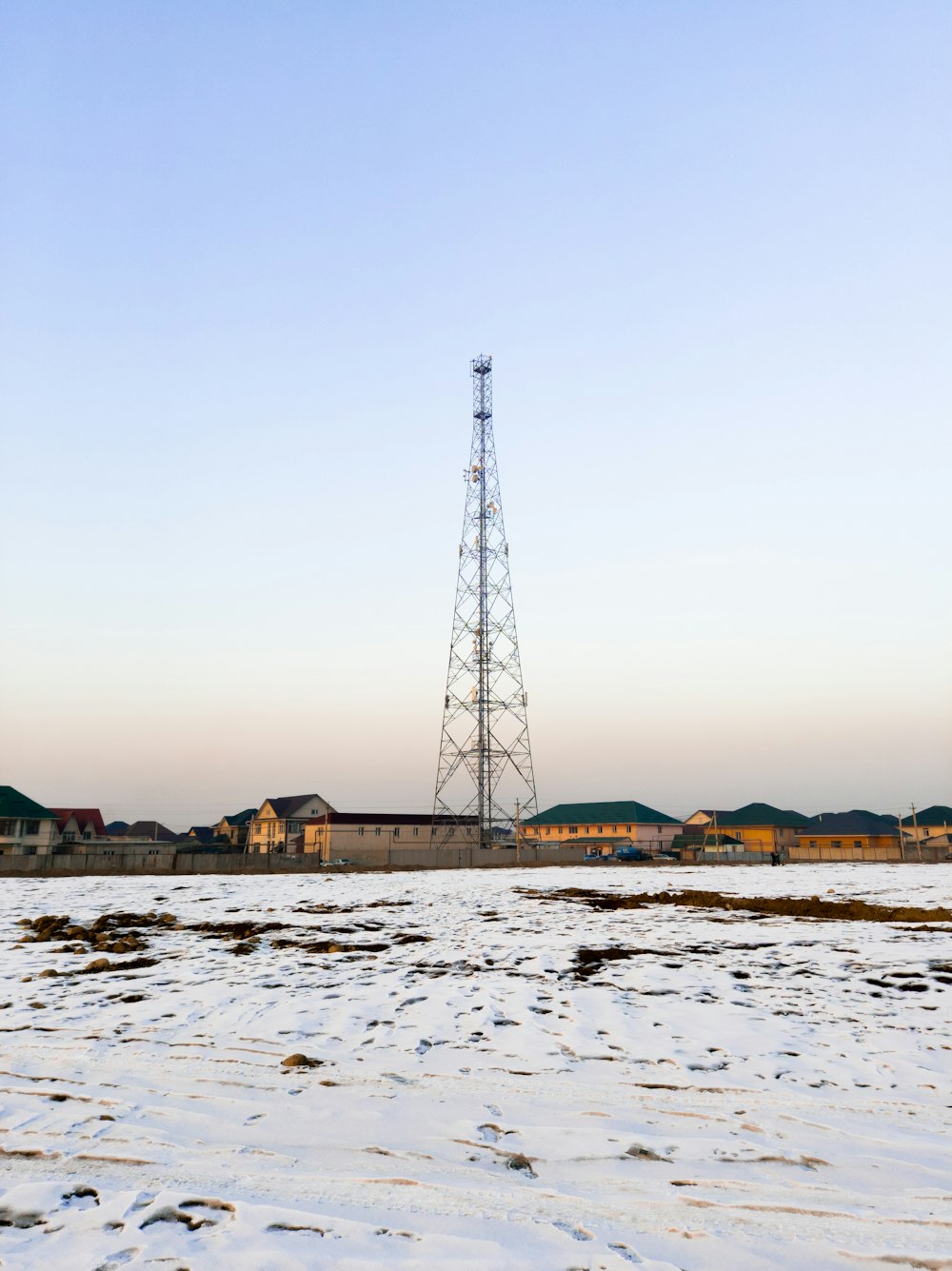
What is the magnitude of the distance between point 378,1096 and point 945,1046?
4.81 metres

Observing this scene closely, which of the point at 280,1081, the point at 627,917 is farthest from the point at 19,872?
the point at 280,1081

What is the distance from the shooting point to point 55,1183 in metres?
4.38

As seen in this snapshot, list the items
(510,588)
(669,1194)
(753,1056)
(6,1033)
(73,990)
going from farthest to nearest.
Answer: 1. (510,588)
2. (73,990)
3. (6,1033)
4. (753,1056)
5. (669,1194)

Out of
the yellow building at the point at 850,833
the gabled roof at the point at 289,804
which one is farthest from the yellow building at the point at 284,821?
the yellow building at the point at 850,833

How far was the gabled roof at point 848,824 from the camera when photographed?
278ft

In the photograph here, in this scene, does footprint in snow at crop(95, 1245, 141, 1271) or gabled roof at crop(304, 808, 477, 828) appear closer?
footprint in snow at crop(95, 1245, 141, 1271)

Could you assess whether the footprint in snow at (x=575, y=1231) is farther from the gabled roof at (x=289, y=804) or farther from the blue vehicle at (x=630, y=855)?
the gabled roof at (x=289, y=804)

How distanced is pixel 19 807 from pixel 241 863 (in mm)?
33102

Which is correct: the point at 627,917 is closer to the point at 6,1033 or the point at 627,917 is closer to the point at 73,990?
the point at 73,990

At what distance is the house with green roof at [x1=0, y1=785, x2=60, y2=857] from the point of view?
2581 inches

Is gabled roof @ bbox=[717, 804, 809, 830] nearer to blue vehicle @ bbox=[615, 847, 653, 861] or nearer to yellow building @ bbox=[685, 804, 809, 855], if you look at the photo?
yellow building @ bbox=[685, 804, 809, 855]

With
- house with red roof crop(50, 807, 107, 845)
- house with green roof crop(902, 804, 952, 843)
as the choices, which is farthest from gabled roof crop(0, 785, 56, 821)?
house with green roof crop(902, 804, 952, 843)

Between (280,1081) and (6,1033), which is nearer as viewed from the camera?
(280,1081)

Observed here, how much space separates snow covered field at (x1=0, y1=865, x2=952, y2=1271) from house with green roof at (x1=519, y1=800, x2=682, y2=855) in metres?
90.9
